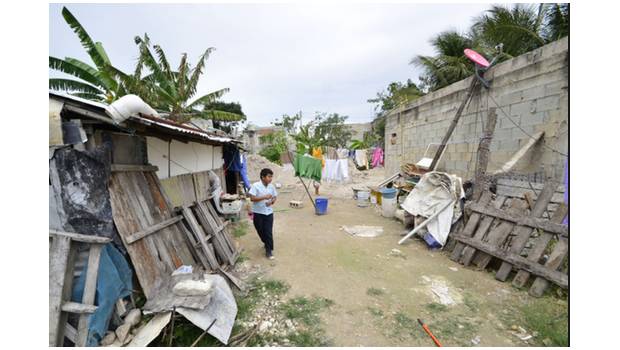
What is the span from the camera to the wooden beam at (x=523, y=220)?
11.5ft

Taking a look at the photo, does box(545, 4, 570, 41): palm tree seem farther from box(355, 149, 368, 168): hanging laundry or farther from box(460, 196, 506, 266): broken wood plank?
box(355, 149, 368, 168): hanging laundry

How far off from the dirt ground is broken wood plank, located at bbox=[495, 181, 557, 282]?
0.18 metres

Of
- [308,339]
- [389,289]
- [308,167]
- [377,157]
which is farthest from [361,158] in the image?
[308,339]

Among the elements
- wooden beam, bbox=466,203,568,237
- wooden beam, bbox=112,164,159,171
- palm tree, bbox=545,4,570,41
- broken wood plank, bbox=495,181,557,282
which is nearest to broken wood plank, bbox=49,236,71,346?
wooden beam, bbox=112,164,159,171

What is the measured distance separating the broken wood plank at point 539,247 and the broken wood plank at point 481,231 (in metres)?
0.73

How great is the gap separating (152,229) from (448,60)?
14300 mm

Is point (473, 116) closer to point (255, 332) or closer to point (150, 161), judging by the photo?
point (255, 332)

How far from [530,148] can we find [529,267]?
2340 millimetres

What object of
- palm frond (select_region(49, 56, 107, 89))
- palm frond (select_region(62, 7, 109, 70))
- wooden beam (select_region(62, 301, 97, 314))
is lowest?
wooden beam (select_region(62, 301, 97, 314))

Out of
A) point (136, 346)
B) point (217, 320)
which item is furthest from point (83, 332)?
point (217, 320)

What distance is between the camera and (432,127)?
826 cm

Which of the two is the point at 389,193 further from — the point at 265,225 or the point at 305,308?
the point at 305,308

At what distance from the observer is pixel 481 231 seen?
14.6ft

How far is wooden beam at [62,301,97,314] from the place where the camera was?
226 centimetres
